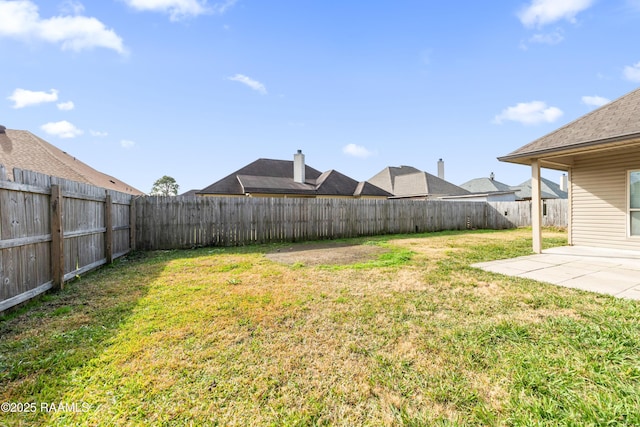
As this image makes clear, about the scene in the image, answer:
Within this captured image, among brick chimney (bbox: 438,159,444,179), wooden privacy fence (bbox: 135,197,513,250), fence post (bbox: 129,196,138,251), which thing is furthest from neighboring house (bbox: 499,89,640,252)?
brick chimney (bbox: 438,159,444,179)

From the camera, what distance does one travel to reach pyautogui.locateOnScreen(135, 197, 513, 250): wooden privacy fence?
8188 mm

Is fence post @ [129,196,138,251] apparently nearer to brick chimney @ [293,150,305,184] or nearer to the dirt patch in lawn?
the dirt patch in lawn

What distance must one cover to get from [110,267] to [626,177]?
12471 mm

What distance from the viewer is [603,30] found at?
300 inches

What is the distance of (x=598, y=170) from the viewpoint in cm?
722

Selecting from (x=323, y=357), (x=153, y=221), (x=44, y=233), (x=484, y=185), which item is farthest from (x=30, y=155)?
(x=484, y=185)

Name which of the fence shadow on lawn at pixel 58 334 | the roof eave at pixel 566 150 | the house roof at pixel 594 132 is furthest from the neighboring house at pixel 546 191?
the fence shadow on lawn at pixel 58 334

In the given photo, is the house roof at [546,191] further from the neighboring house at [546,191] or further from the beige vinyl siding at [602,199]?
the beige vinyl siding at [602,199]

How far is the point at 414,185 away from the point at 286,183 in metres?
12.3

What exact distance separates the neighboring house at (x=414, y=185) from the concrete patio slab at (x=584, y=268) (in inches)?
643

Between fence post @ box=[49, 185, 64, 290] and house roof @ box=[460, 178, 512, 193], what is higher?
house roof @ box=[460, 178, 512, 193]

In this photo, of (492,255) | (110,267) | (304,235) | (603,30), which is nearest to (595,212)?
(492,255)

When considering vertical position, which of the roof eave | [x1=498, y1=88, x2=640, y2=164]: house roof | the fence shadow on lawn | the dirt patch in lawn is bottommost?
the dirt patch in lawn

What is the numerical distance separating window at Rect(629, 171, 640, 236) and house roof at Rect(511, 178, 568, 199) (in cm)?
2238
